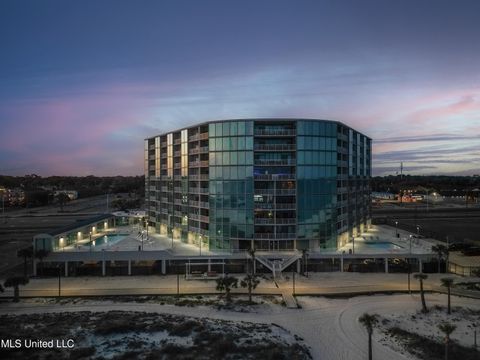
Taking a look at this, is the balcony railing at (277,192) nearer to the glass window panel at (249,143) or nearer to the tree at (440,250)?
the glass window panel at (249,143)

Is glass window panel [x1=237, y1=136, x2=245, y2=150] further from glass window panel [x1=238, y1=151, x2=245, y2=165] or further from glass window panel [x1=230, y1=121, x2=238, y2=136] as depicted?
glass window panel [x1=230, y1=121, x2=238, y2=136]

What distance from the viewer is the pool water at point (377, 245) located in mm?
65781

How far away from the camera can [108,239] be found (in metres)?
73.6

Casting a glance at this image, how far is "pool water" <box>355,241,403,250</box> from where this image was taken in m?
65.8

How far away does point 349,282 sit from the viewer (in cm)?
5466

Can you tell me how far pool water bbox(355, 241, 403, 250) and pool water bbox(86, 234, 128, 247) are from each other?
161ft

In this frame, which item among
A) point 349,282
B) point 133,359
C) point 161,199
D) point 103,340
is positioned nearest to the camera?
point 133,359

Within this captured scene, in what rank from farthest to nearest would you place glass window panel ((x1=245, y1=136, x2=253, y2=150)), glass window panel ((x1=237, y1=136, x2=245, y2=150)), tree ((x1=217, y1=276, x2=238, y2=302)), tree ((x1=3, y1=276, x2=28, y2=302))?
glass window panel ((x1=237, y1=136, x2=245, y2=150)) → glass window panel ((x1=245, y1=136, x2=253, y2=150)) → tree ((x1=217, y1=276, x2=238, y2=302)) → tree ((x1=3, y1=276, x2=28, y2=302))

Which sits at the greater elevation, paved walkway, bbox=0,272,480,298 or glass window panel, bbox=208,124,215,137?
glass window panel, bbox=208,124,215,137

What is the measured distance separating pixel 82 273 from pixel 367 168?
69.7 meters

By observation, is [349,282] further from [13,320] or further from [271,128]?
[13,320]

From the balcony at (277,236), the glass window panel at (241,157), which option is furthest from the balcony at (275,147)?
the balcony at (277,236)

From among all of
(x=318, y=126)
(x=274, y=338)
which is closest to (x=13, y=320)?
(x=274, y=338)

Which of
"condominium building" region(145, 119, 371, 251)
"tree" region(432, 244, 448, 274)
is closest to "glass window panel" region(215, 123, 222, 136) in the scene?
"condominium building" region(145, 119, 371, 251)
